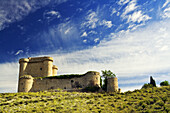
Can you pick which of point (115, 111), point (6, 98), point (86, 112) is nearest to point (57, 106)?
point (86, 112)

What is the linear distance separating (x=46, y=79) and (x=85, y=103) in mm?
17812

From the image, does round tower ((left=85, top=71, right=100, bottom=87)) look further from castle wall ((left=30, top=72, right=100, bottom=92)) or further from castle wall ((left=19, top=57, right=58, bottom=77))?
Answer: castle wall ((left=19, top=57, right=58, bottom=77))

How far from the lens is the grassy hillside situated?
2716 centimetres

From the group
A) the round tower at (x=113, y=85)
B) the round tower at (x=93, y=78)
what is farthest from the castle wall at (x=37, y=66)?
the round tower at (x=113, y=85)

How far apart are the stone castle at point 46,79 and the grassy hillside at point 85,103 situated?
698 centimetres

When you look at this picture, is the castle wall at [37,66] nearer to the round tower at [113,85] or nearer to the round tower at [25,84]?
the round tower at [25,84]

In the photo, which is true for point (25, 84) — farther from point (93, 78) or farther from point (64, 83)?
point (93, 78)

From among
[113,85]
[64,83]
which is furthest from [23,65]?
[113,85]

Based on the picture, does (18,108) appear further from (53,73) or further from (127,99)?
(53,73)

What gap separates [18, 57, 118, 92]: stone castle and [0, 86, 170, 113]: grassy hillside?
6977mm

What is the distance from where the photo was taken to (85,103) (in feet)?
99.7

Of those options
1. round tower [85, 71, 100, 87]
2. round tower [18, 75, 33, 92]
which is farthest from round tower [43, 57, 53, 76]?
round tower [85, 71, 100, 87]

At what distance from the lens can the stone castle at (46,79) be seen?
41812 millimetres

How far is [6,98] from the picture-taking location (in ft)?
115
